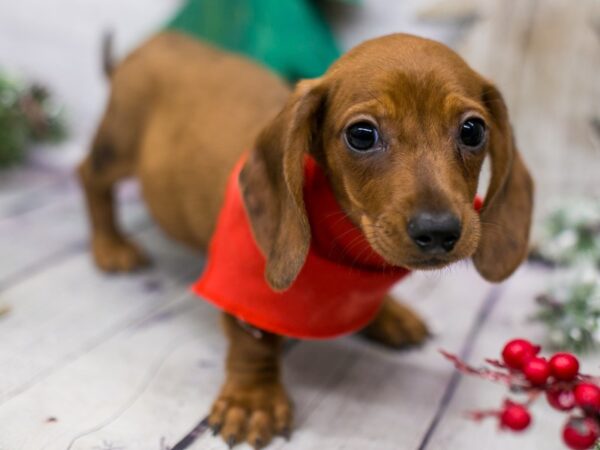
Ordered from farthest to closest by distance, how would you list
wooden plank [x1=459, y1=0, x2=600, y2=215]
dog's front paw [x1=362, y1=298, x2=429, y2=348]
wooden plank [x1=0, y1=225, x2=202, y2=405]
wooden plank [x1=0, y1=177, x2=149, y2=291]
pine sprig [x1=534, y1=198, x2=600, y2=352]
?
wooden plank [x1=459, y1=0, x2=600, y2=215] < wooden plank [x1=0, y1=177, x2=149, y2=291] < dog's front paw [x1=362, y1=298, x2=429, y2=348] < pine sprig [x1=534, y1=198, x2=600, y2=352] < wooden plank [x1=0, y1=225, x2=202, y2=405]

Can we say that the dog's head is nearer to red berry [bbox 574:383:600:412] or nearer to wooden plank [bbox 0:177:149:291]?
red berry [bbox 574:383:600:412]

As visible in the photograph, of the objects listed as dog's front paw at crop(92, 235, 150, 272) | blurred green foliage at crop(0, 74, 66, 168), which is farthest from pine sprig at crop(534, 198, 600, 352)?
blurred green foliage at crop(0, 74, 66, 168)

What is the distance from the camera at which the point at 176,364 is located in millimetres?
2135

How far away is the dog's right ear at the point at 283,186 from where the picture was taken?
1.74 metres

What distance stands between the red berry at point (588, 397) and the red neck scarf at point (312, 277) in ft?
2.21

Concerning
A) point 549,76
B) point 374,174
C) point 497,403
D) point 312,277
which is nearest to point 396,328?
point 497,403

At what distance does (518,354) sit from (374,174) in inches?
20.2

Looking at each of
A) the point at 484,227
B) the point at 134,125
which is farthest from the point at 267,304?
Answer: the point at 134,125

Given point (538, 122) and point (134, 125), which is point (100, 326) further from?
point (538, 122)

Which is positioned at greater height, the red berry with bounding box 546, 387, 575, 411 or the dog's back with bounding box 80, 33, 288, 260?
the red berry with bounding box 546, 387, 575, 411

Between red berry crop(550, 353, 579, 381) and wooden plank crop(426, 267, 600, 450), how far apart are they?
1.96 ft

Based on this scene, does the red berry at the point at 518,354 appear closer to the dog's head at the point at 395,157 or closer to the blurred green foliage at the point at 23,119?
the dog's head at the point at 395,157

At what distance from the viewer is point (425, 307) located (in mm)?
2588

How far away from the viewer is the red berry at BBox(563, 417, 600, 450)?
1284 mm
